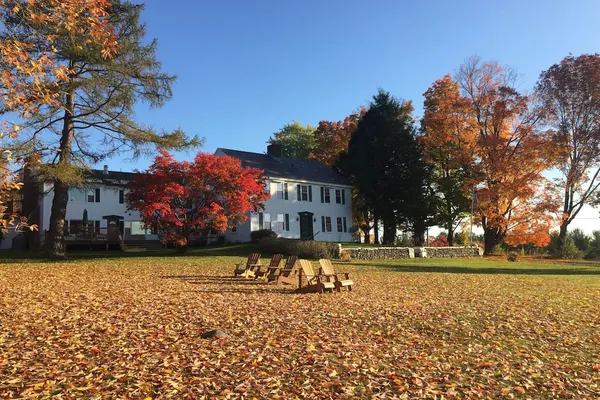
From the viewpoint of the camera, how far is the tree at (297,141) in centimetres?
5647

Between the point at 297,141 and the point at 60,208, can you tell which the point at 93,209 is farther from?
the point at 297,141

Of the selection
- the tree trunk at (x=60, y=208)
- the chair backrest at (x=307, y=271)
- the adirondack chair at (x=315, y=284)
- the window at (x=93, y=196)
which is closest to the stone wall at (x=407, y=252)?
the chair backrest at (x=307, y=271)

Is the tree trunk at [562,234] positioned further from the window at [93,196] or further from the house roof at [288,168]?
the window at [93,196]

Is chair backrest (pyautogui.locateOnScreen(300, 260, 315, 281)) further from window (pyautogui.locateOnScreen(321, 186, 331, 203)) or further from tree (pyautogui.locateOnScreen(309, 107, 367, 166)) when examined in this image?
tree (pyautogui.locateOnScreen(309, 107, 367, 166))

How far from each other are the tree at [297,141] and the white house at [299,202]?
12624 millimetres

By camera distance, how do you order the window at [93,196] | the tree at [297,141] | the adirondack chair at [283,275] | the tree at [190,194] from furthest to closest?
1. the tree at [297,141]
2. the window at [93,196]
3. the tree at [190,194]
4. the adirondack chair at [283,275]

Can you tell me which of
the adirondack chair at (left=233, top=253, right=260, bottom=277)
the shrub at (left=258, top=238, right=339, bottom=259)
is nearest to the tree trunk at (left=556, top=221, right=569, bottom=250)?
the shrub at (left=258, top=238, right=339, bottom=259)

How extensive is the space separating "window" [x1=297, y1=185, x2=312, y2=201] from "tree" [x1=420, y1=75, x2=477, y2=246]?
10799mm

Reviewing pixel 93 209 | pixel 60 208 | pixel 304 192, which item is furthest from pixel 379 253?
pixel 93 209

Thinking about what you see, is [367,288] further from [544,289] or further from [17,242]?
[17,242]

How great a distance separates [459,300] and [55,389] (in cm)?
920

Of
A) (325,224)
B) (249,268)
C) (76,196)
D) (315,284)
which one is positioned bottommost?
(315,284)

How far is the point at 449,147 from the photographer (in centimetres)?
4062

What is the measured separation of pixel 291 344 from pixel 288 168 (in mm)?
33753
